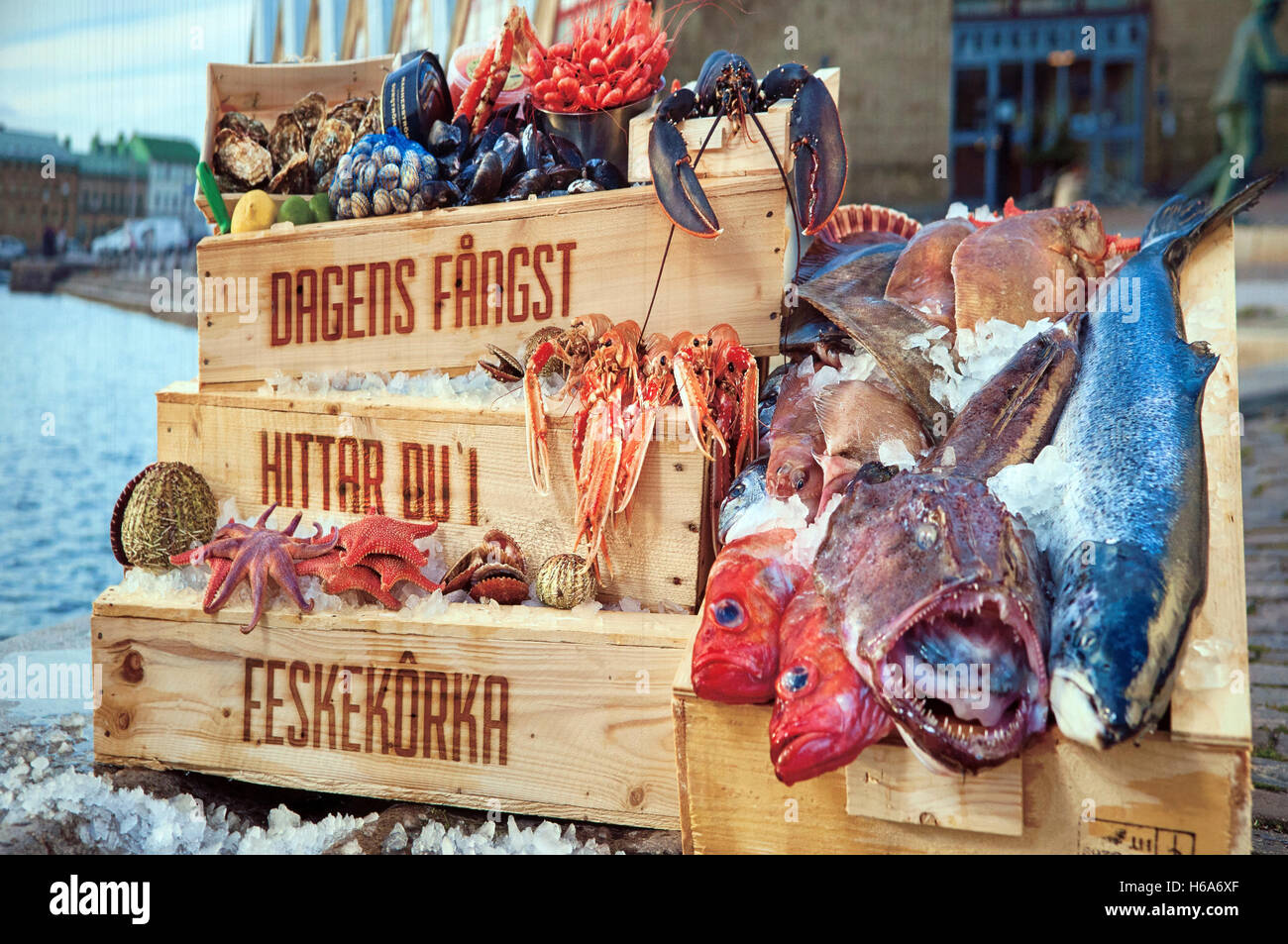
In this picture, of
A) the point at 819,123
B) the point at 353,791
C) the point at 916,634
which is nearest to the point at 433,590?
the point at 353,791

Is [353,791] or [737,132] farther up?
[737,132]

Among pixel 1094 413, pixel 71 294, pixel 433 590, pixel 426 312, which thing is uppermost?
pixel 71 294

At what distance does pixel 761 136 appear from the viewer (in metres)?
3.01

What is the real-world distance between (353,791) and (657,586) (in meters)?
1.01

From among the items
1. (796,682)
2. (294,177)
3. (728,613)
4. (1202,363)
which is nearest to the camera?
(796,682)

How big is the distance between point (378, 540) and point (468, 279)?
2.90ft

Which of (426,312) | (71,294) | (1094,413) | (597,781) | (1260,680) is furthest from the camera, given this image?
(71,294)

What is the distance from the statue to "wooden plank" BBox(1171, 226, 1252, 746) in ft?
33.2

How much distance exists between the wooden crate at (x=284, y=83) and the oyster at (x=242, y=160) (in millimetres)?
174

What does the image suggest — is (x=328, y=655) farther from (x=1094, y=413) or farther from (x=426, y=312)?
(x=1094, y=413)

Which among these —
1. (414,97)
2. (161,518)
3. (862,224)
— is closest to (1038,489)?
(862,224)

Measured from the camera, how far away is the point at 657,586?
9.49ft

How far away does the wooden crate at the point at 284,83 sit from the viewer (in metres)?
3.75

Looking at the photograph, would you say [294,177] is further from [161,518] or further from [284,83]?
[161,518]
